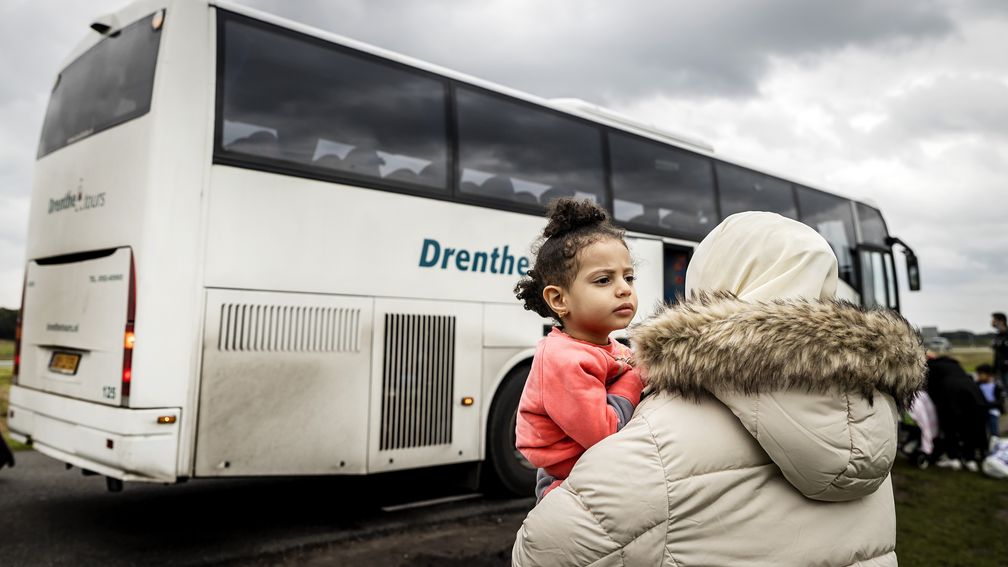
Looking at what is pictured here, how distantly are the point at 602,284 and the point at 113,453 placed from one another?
3.77m

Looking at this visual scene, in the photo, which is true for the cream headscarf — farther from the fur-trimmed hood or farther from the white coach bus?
the white coach bus

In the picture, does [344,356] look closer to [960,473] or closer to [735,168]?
[735,168]

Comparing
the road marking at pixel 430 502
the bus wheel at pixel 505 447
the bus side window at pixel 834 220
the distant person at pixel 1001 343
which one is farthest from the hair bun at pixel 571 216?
the distant person at pixel 1001 343

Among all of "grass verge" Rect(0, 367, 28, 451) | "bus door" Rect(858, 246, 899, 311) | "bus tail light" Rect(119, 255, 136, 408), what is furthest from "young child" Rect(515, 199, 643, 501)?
Result: "bus door" Rect(858, 246, 899, 311)

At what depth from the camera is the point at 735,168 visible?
8.73m

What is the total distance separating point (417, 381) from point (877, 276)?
8.55 metres

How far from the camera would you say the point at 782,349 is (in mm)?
1330

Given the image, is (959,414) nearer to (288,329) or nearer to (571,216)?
(288,329)

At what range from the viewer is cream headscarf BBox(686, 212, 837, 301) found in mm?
1454

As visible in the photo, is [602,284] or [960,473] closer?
[602,284]

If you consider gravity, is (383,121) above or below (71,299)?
above

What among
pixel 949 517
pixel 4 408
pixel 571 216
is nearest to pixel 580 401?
pixel 571 216

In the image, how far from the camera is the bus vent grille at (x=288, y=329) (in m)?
4.78

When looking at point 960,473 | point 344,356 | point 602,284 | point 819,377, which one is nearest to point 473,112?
point 344,356
